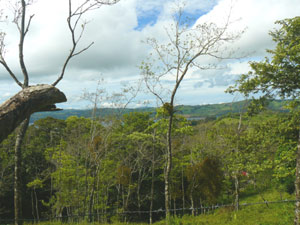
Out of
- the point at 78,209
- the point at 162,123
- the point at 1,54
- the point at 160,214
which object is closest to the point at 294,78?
the point at 162,123

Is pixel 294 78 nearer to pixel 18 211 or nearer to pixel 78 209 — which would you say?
pixel 18 211

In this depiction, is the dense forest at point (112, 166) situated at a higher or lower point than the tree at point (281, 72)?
lower

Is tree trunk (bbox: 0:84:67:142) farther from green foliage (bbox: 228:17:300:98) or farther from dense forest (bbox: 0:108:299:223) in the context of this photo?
dense forest (bbox: 0:108:299:223)

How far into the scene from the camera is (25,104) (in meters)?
2.85

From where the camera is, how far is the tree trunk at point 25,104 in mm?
2646

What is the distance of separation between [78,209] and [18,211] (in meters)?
19.8

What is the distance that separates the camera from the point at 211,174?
1171 inches

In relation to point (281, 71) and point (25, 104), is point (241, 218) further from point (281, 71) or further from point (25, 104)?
point (25, 104)

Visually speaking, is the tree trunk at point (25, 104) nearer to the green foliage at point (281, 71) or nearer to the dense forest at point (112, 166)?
the green foliage at point (281, 71)

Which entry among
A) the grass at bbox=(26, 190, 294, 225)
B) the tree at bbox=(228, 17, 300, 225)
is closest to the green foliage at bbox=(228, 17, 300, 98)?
the tree at bbox=(228, 17, 300, 225)

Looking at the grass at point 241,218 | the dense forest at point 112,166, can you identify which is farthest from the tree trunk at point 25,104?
the dense forest at point 112,166

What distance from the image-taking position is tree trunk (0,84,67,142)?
2.65 m

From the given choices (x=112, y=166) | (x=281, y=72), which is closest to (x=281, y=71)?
(x=281, y=72)

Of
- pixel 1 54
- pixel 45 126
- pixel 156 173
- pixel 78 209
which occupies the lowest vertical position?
pixel 78 209
